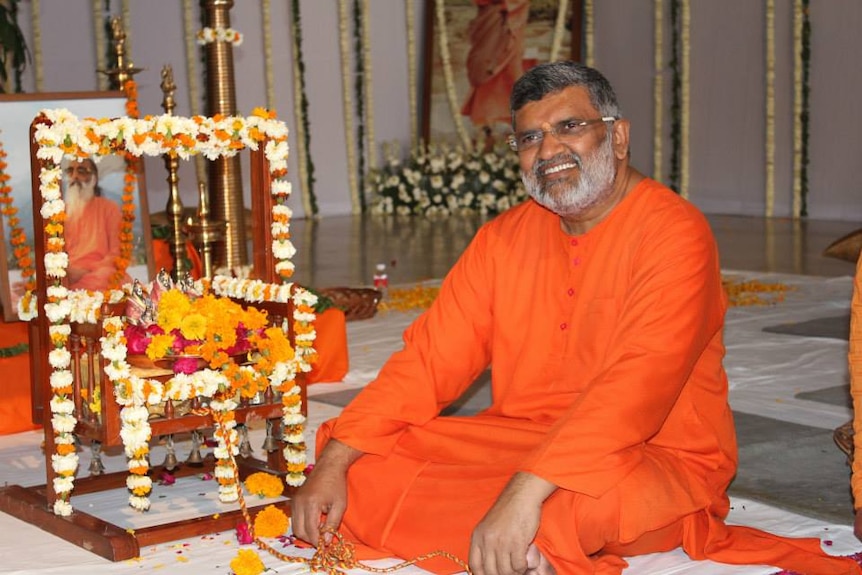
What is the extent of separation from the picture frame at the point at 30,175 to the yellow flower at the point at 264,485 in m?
1.31

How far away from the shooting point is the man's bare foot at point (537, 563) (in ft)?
9.57

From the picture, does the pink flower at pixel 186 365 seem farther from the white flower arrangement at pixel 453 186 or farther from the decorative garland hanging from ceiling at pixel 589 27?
the decorative garland hanging from ceiling at pixel 589 27

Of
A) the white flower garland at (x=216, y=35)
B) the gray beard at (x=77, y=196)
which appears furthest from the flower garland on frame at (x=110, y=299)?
the white flower garland at (x=216, y=35)

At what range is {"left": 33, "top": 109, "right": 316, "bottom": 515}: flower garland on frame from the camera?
3775 millimetres

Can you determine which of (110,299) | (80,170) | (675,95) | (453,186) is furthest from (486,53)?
(110,299)

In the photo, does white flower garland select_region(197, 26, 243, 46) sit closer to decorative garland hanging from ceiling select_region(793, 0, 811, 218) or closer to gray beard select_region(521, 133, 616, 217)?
gray beard select_region(521, 133, 616, 217)

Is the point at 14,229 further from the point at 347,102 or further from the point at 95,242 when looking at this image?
the point at 347,102

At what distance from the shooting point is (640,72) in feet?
51.8

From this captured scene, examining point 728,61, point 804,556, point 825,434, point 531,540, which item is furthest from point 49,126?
point 728,61

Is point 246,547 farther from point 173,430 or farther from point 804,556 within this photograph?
point 804,556

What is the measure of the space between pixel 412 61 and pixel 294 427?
12.5m

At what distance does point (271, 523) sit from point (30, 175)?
2.04m

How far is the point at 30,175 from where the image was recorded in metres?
5.05

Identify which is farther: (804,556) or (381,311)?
(381,311)
